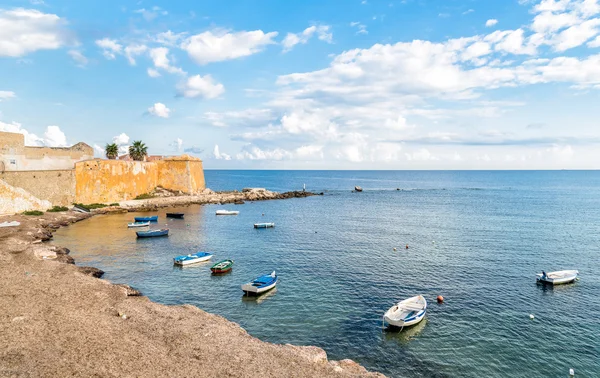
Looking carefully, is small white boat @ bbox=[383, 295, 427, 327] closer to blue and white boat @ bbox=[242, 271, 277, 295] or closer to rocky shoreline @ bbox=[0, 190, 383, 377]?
rocky shoreline @ bbox=[0, 190, 383, 377]

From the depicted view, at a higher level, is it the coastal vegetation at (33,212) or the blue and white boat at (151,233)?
the coastal vegetation at (33,212)

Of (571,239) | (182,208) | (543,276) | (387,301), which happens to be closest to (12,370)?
(387,301)

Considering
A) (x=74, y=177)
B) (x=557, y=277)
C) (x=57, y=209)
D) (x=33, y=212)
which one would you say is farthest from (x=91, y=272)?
(x=74, y=177)

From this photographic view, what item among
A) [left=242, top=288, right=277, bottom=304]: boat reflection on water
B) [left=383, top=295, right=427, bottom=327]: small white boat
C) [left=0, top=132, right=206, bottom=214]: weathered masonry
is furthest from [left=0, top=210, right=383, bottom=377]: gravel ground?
[left=0, top=132, right=206, bottom=214]: weathered masonry

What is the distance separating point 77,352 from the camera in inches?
559

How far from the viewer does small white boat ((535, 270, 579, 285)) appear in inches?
1244

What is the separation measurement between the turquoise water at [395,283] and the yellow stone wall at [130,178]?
430 inches

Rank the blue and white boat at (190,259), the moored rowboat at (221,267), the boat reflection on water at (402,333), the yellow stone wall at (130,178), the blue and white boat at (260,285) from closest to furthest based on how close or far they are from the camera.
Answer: the boat reflection on water at (402,333)
the blue and white boat at (260,285)
the moored rowboat at (221,267)
the blue and white boat at (190,259)
the yellow stone wall at (130,178)

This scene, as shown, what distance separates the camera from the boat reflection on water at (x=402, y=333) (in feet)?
73.2

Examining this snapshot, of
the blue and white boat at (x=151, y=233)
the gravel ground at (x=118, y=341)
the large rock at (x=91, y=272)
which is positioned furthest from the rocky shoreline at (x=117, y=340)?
the blue and white boat at (x=151, y=233)

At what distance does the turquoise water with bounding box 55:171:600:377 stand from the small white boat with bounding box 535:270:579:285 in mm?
799

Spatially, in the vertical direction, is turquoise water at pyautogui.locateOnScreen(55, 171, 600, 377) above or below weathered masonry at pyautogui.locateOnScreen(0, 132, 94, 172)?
below

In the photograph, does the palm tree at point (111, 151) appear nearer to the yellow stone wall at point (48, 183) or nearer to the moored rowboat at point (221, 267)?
the yellow stone wall at point (48, 183)

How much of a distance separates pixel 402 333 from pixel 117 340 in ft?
54.0
